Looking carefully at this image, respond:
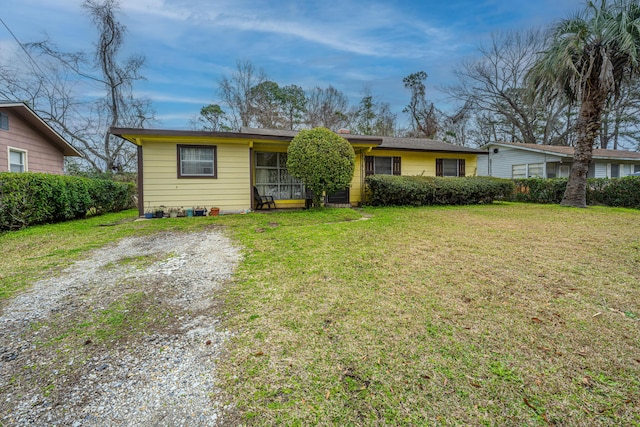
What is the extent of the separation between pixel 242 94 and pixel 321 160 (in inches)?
667

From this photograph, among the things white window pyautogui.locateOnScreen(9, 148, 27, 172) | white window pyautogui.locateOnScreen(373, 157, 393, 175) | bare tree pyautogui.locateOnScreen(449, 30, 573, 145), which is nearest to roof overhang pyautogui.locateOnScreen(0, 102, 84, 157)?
white window pyautogui.locateOnScreen(9, 148, 27, 172)

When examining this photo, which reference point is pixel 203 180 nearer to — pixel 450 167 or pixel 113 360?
pixel 113 360

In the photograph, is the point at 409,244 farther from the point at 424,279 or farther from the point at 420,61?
the point at 420,61

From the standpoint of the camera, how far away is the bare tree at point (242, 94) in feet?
71.9

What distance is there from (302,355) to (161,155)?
847cm

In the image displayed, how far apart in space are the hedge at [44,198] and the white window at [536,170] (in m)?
21.7

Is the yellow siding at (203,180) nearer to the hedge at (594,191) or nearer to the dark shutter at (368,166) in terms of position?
the dark shutter at (368,166)

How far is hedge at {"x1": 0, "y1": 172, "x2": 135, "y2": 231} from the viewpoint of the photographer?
6434 mm

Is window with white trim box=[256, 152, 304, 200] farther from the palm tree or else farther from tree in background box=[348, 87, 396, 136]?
tree in background box=[348, 87, 396, 136]

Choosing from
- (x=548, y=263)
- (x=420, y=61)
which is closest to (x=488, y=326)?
(x=548, y=263)

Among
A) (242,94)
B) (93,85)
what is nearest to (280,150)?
(242,94)

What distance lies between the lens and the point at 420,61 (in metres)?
23.1

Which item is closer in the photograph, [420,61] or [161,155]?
[161,155]

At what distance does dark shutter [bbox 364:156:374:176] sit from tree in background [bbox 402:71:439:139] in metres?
17.6
